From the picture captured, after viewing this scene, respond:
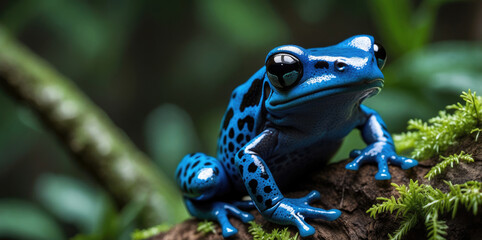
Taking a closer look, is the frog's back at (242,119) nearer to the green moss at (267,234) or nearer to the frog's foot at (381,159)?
the green moss at (267,234)

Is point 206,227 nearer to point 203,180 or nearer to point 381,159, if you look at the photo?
point 203,180

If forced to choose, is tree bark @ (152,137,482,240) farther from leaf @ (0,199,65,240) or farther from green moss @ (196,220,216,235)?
leaf @ (0,199,65,240)

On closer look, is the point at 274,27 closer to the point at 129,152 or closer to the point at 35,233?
the point at 129,152

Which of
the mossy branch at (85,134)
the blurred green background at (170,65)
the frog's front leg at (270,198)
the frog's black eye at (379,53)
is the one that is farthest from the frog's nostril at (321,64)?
the mossy branch at (85,134)

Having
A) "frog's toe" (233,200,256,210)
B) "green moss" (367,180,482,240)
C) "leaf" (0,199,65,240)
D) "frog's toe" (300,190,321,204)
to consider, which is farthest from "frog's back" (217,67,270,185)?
"leaf" (0,199,65,240)

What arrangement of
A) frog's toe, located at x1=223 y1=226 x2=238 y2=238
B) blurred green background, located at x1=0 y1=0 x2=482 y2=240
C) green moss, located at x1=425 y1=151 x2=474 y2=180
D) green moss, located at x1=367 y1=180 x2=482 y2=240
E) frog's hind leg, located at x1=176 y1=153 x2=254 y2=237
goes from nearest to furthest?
green moss, located at x1=367 y1=180 x2=482 y2=240 < green moss, located at x1=425 y1=151 x2=474 y2=180 < frog's toe, located at x1=223 y1=226 x2=238 y2=238 < frog's hind leg, located at x1=176 y1=153 x2=254 y2=237 < blurred green background, located at x1=0 y1=0 x2=482 y2=240

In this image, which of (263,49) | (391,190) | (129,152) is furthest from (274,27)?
(391,190)
